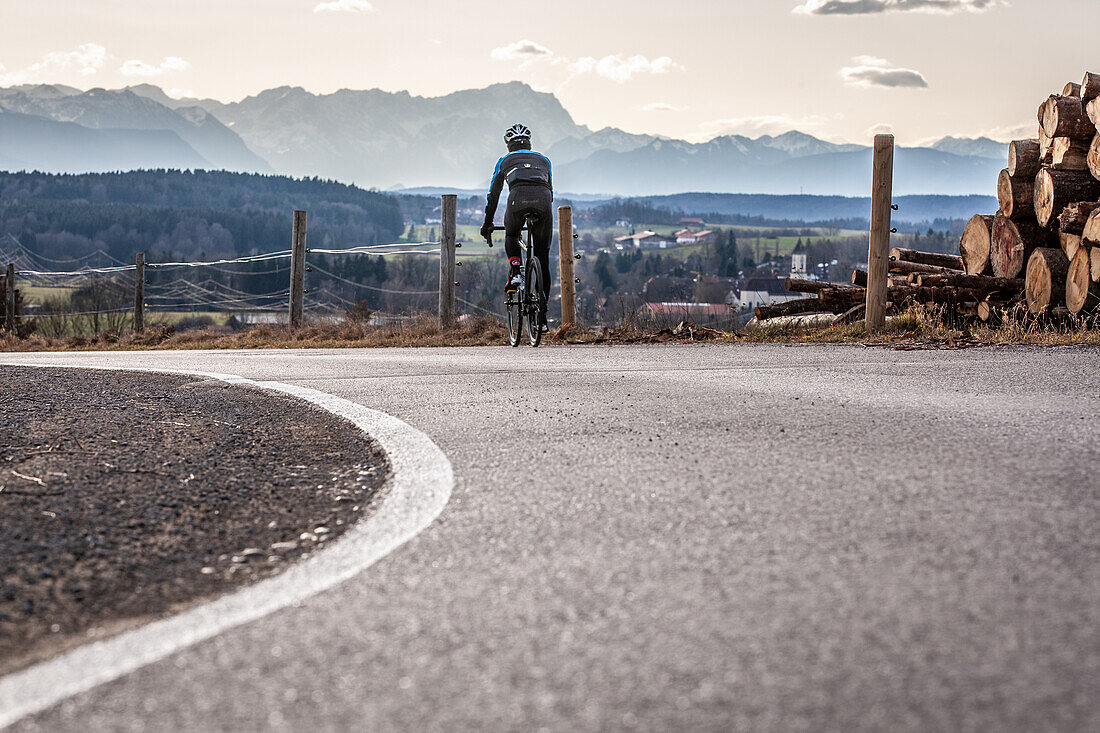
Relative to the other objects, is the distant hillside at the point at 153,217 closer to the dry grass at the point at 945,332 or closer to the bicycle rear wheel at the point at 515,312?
the bicycle rear wheel at the point at 515,312

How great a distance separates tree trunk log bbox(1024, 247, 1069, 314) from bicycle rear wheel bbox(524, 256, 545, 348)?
577 centimetres

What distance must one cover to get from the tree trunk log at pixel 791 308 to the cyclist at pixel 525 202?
4.40 metres

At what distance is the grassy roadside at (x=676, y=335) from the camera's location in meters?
9.77

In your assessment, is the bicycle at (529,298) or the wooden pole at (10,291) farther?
the wooden pole at (10,291)

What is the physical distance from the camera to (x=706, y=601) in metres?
2.25

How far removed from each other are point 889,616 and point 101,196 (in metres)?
200

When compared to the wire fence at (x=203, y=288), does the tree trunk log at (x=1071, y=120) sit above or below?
above

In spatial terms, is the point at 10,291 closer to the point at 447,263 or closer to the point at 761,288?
the point at 447,263

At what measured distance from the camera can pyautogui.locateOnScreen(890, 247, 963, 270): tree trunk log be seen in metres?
14.1

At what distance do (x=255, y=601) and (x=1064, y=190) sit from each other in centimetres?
1131

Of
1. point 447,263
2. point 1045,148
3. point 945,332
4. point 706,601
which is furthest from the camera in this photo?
point 447,263

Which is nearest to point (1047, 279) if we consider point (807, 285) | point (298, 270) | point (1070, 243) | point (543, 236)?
point (1070, 243)

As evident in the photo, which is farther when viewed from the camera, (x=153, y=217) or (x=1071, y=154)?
(x=153, y=217)

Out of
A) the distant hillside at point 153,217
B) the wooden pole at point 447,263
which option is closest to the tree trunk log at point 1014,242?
the wooden pole at point 447,263
